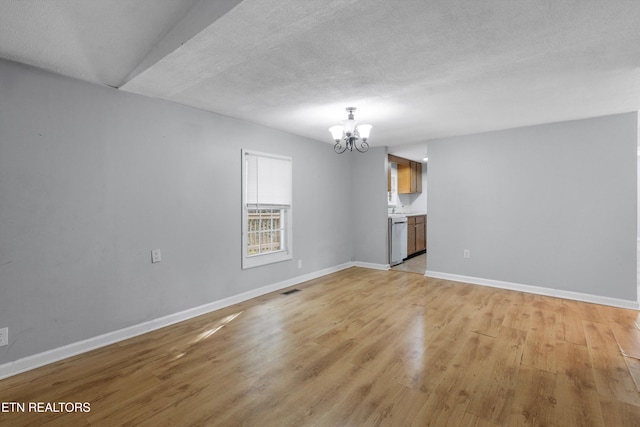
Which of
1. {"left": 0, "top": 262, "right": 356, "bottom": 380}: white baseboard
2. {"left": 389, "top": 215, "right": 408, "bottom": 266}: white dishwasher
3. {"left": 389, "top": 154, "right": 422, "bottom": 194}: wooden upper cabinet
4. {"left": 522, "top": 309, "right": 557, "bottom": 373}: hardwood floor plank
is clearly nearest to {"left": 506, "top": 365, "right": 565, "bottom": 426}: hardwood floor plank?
{"left": 522, "top": 309, "right": 557, "bottom": 373}: hardwood floor plank

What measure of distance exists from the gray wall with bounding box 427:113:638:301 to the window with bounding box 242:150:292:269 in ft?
7.92

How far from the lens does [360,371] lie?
2.19 m

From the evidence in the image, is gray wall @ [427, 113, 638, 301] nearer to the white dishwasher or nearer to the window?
the white dishwasher

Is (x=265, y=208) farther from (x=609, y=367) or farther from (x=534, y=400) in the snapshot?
(x=609, y=367)

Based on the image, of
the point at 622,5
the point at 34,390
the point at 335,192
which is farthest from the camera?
the point at 335,192

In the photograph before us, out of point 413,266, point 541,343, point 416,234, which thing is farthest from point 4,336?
point 416,234

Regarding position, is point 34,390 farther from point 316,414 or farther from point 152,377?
point 316,414

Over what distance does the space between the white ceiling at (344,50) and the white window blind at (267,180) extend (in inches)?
35.6

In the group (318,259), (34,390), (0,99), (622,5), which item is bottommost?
(34,390)

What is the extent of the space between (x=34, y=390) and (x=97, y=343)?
23.0 inches

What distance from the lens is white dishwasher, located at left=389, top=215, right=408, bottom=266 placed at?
5.68 metres

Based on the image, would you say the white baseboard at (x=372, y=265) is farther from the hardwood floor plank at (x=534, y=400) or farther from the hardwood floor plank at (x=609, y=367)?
the hardwood floor plank at (x=534, y=400)

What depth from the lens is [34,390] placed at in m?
2.00

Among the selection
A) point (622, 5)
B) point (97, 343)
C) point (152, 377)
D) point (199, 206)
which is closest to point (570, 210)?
point (622, 5)
